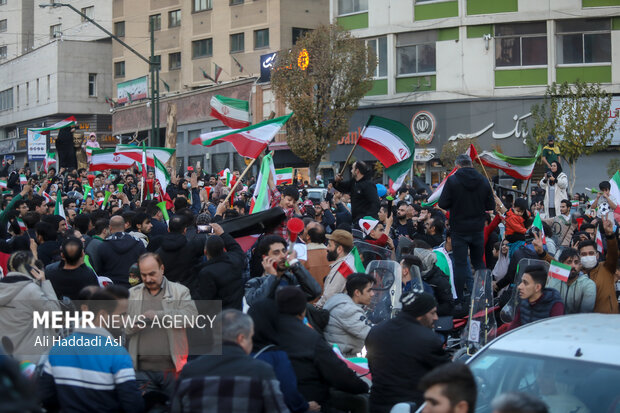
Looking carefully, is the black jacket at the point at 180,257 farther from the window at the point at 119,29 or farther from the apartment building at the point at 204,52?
the window at the point at 119,29

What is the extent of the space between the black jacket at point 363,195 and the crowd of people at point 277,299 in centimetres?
2

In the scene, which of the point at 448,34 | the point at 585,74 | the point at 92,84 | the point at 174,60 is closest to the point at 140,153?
the point at 448,34

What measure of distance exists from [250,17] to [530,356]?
43729mm

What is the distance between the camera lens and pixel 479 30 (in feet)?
115

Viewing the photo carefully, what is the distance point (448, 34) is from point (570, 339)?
104 feet

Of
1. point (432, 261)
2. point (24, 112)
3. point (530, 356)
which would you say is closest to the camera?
point (530, 356)

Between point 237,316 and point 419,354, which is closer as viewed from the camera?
point 237,316

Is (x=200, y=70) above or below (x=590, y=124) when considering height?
above

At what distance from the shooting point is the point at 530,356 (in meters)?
5.21

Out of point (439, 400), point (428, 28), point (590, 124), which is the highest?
point (428, 28)

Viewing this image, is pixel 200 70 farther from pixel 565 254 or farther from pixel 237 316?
pixel 237 316

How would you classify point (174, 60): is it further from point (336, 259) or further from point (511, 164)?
point (336, 259)

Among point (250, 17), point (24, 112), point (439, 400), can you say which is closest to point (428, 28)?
point (250, 17)

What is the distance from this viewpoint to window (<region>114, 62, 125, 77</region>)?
5903cm
